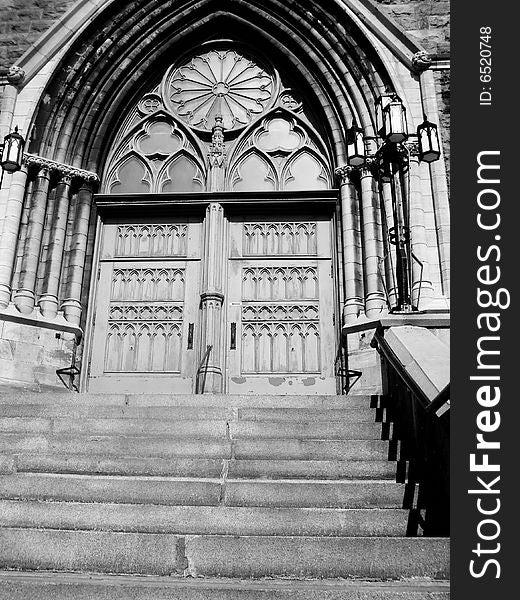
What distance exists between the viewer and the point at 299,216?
952cm

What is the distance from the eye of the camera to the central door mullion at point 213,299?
27.5 feet

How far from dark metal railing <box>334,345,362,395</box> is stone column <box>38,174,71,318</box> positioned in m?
3.98

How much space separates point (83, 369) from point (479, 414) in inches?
257

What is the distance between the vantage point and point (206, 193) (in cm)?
937

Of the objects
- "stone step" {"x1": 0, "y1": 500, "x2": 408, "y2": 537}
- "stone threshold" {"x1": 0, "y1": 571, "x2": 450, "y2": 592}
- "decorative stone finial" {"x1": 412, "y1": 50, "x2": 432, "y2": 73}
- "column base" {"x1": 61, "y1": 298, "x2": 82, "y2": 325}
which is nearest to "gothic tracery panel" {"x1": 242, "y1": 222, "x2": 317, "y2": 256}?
"column base" {"x1": 61, "y1": 298, "x2": 82, "y2": 325}

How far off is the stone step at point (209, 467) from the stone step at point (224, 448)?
17 cm

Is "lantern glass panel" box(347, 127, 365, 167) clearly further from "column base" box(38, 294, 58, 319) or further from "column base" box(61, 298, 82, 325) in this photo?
"column base" box(38, 294, 58, 319)

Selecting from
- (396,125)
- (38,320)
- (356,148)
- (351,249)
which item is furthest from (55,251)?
(396,125)

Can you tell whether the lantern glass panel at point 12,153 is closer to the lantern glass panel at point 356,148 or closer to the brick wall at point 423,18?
the lantern glass panel at point 356,148

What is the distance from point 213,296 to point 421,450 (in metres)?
5.06

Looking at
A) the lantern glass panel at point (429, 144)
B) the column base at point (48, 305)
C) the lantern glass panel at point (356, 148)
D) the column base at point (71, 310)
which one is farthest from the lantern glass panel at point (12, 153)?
the lantern glass panel at point (429, 144)

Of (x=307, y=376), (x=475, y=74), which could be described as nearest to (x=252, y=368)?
(x=307, y=376)

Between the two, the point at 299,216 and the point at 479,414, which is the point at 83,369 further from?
the point at 479,414

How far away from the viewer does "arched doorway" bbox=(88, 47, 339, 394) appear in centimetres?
868
